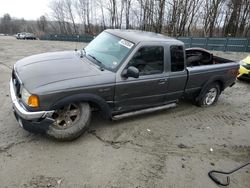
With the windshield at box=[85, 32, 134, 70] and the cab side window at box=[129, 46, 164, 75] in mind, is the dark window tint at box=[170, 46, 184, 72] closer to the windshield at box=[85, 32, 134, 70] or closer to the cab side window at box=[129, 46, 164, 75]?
the cab side window at box=[129, 46, 164, 75]

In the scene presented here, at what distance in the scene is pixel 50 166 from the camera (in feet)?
10.7

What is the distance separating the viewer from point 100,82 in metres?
3.83

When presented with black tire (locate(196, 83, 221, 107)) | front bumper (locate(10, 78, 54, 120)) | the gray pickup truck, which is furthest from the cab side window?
black tire (locate(196, 83, 221, 107))

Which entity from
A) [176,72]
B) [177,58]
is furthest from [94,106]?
[177,58]

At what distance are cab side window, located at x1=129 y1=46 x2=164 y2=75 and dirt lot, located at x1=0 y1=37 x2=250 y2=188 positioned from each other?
111 cm

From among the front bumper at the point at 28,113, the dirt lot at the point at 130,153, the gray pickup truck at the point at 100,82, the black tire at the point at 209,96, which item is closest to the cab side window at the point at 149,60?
the gray pickup truck at the point at 100,82

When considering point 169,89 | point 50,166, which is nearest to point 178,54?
point 169,89

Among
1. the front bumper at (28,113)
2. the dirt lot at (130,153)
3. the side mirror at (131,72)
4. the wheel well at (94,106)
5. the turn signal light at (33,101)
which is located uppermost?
the side mirror at (131,72)

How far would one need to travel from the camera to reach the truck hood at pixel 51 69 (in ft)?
11.6

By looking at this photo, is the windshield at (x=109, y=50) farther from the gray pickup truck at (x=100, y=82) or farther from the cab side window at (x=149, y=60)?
the cab side window at (x=149, y=60)

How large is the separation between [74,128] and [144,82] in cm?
154

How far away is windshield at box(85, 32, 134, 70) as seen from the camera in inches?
164

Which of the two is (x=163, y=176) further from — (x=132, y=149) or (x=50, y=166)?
(x=50, y=166)

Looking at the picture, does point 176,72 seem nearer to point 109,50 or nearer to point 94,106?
point 109,50
